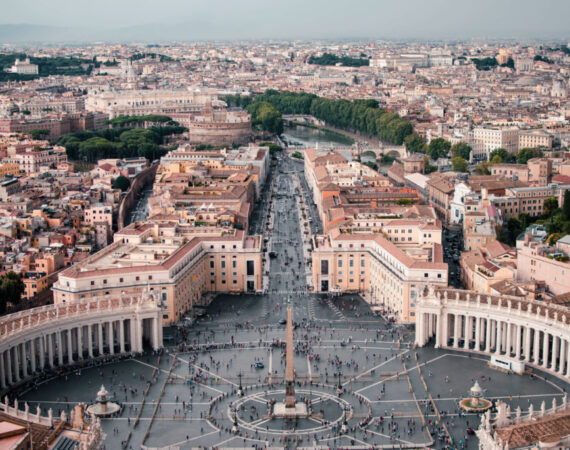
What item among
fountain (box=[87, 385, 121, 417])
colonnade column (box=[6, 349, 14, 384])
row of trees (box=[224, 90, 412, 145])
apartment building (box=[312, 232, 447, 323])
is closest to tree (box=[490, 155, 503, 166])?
row of trees (box=[224, 90, 412, 145])

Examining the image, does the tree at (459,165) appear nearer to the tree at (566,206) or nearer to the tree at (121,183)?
the tree at (566,206)

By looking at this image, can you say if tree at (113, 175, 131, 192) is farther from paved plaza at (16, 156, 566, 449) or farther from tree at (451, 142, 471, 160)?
paved plaza at (16, 156, 566, 449)

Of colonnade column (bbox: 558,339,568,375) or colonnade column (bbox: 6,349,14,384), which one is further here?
colonnade column (bbox: 558,339,568,375)

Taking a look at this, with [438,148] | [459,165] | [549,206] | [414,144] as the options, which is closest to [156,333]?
[549,206]

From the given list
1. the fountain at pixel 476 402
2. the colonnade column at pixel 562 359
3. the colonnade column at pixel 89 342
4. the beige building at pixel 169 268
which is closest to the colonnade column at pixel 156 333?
the colonnade column at pixel 89 342

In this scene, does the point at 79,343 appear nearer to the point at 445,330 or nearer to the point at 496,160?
the point at 445,330

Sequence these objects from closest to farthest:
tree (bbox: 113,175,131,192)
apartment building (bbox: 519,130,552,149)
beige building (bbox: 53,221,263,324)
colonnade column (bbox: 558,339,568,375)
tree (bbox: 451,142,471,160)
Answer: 1. colonnade column (bbox: 558,339,568,375)
2. beige building (bbox: 53,221,263,324)
3. tree (bbox: 113,175,131,192)
4. apartment building (bbox: 519,130,552,149)
5. tree (bbox: 451,142,471,160)

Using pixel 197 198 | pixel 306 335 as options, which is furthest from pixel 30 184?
pixel 306 335
